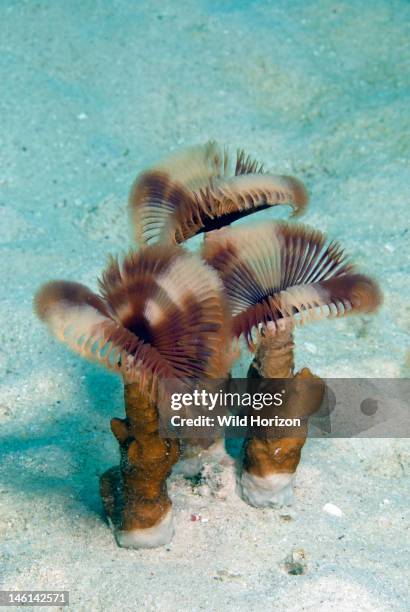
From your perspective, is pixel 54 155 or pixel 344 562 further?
pixel 54 155

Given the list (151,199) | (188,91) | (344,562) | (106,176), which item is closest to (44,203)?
(106,176)

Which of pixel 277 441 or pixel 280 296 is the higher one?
pixel 280 296

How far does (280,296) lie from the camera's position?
221cm

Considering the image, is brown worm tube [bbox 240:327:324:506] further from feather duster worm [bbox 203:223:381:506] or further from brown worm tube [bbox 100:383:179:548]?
brown worm tube [bbox 100:383:179:548]

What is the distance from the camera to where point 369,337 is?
412cm

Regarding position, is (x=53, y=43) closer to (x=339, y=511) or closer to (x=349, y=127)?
(x=349, y=127)

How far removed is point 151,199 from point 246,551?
5.17 ft

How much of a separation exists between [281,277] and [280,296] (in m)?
0.18

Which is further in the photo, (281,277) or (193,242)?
(193,242)

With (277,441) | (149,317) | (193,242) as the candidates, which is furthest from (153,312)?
(193,242)

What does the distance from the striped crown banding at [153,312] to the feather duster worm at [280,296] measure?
182mm

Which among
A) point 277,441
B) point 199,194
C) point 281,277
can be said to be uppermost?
point 199,194

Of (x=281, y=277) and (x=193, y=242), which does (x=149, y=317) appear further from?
(x=193, y=242)

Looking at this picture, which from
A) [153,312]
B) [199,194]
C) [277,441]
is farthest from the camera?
[277,441]
